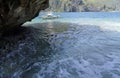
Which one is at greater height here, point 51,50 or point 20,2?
point 20,2

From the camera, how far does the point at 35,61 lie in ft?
36.2

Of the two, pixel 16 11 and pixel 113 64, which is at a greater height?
pixel 16 11

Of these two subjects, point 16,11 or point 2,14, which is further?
point 16,11

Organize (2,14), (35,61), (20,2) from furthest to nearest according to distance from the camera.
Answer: (20,2) → (2,14) → (35,61)

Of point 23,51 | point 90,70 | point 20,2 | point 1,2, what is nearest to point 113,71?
point 90,70

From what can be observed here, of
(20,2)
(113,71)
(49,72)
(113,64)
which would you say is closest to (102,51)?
(113,64)

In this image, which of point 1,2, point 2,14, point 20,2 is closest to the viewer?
point 1,2

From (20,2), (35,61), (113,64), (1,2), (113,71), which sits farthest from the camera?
(20,2)

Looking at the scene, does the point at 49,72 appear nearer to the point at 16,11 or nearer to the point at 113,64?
the point at 113,64

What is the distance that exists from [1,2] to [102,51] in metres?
6.99

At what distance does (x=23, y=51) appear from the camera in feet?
44.6

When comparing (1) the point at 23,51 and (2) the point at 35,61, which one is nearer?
(2) the point at 35,61

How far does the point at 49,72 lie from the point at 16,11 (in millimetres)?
7497

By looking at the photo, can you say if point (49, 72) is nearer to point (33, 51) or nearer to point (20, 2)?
point (33, 51)
